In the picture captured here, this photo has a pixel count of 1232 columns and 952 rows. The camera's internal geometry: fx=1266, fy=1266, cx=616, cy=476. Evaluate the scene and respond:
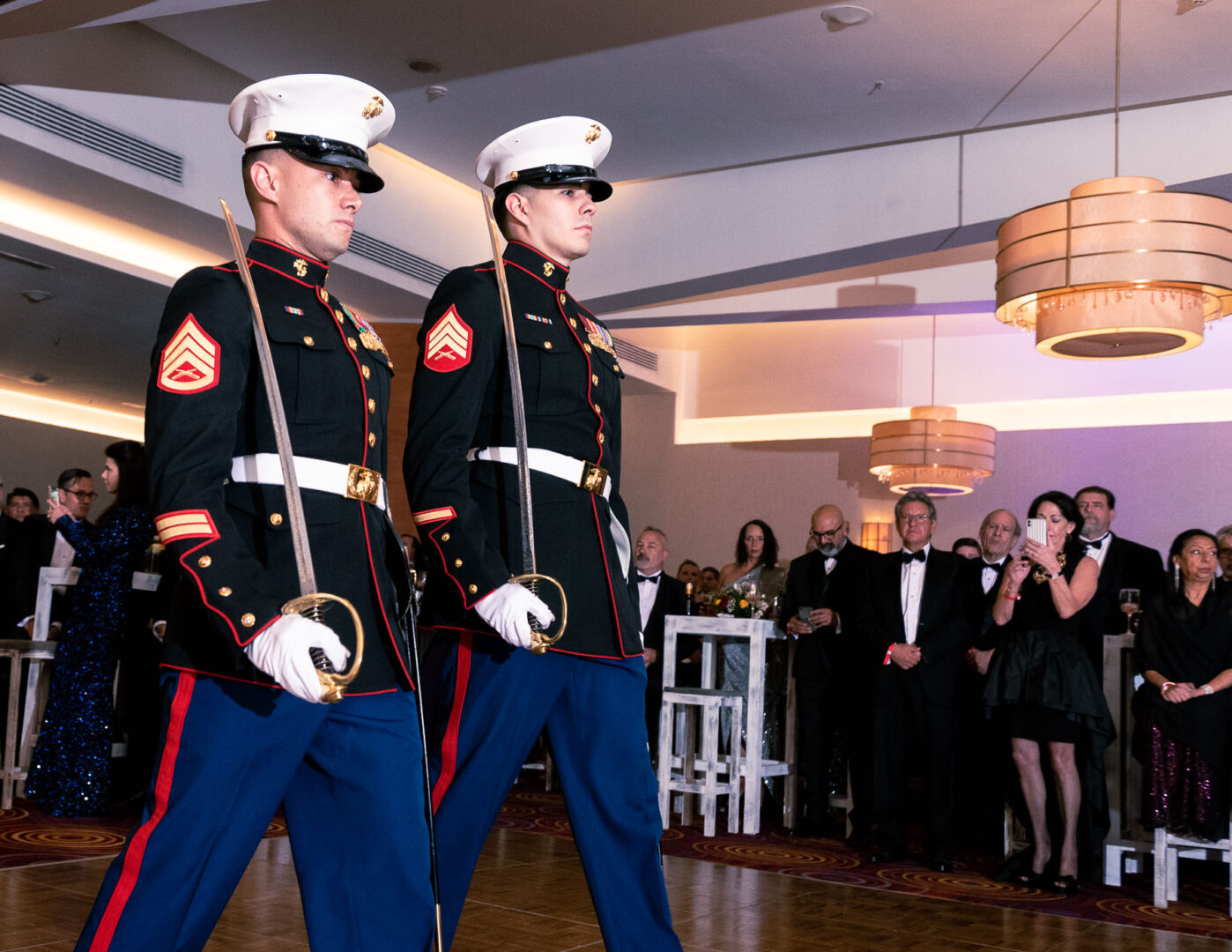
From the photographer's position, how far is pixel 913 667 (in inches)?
194

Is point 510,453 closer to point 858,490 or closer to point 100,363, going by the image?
point 858,490

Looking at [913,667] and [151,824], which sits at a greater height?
[913,667]

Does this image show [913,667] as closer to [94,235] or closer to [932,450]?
[932,450]

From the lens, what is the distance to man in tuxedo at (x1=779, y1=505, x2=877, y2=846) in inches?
211

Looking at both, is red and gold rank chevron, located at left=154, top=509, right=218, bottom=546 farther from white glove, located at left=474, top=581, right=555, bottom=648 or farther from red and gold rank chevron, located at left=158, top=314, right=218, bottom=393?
white glove, located at left=474, top=581, right=555, bottom=648

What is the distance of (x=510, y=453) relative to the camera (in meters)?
2.03

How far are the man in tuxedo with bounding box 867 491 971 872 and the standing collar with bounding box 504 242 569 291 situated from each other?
3.14 metres

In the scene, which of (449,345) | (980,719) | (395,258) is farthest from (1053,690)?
(395,258)

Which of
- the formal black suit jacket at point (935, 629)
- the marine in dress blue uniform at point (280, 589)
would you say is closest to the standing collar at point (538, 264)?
the marine in dress blue uniform at point (280, 589)

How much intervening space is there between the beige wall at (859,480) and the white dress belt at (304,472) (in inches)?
335

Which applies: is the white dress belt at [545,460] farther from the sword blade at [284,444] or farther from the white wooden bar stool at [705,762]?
the white wooden bar stool at [705,762]

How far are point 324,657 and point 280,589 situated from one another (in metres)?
0.15

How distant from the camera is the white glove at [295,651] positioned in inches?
52.7

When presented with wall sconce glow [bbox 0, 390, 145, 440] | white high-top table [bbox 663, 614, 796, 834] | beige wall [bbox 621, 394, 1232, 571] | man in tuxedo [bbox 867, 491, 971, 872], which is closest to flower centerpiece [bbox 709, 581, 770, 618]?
white high-top table [bbox 663, 614, 796, 834]
